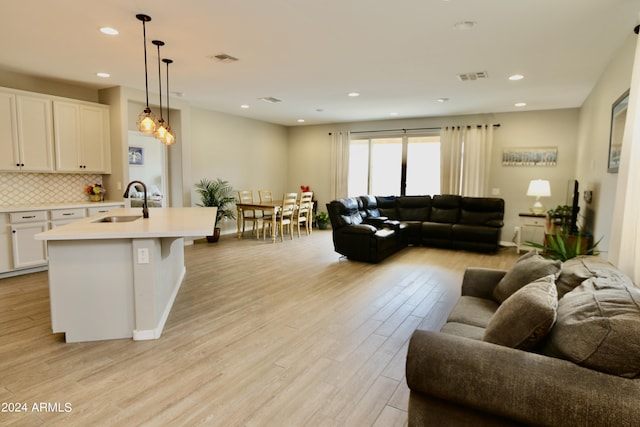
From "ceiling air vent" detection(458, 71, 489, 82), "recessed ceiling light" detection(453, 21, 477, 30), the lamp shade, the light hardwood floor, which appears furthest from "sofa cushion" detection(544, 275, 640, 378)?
the lamp shade

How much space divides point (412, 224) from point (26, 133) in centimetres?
642

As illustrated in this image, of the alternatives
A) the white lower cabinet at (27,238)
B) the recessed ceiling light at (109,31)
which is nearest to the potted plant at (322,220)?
the white lower cabinet at (27,238)

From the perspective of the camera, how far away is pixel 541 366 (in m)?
1.37

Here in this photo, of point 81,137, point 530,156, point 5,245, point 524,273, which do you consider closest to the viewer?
point 524,273

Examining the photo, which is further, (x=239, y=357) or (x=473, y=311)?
(x=239, y=357)

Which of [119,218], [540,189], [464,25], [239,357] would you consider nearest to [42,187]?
[119,218]

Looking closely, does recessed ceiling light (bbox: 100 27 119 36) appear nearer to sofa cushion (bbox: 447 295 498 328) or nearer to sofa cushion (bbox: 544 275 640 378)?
sofa cushion (bbox: 447 295 498 328)

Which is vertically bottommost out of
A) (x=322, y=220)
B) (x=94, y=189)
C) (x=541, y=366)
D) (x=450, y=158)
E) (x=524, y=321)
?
(x=322, y=220)

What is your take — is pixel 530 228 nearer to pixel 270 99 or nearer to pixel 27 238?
pixel 270 99

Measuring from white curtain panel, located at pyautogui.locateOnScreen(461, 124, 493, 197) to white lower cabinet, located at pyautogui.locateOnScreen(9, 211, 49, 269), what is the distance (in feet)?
24.3

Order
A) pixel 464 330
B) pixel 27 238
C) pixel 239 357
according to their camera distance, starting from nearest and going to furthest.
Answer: pixel 464 330 → pixel 239 357 → pixel 27 238

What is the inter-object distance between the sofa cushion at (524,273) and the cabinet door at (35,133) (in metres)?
5.93

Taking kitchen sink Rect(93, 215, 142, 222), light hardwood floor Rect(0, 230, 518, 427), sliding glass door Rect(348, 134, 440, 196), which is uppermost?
sliding glass door Rect(348, 134, 440, 196)

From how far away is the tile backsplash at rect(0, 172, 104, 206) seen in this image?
492 cm
